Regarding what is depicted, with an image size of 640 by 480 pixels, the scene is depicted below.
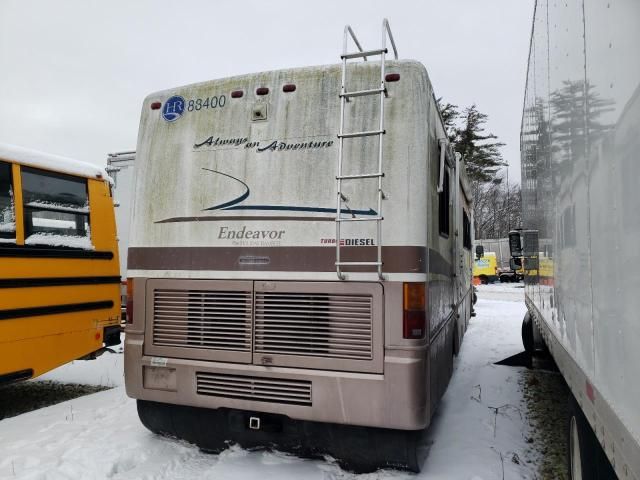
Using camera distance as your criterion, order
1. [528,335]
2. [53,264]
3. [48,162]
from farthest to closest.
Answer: [528,335] → [48,162] → [53,264]

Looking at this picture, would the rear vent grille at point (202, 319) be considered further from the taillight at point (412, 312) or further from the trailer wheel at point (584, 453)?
the trailer wheel at point (584, 453)

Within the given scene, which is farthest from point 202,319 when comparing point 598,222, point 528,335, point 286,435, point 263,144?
point 528,335

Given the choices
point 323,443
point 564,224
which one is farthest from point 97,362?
point 564,224

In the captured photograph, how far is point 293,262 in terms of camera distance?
3.69 meters

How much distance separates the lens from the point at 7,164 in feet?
16.2

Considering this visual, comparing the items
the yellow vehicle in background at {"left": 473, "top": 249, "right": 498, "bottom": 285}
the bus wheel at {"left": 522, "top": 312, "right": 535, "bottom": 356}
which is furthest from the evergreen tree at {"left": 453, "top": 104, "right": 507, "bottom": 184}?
the bus wheel at {"left": 522, "top": 312, "right": 535, "bottom": 356}

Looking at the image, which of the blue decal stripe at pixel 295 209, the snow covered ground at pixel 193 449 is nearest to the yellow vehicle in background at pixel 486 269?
the snow covered ground at pixel 193 449

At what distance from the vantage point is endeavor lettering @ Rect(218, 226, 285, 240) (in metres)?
3.75

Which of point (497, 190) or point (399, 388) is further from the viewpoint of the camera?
point (497, 190)

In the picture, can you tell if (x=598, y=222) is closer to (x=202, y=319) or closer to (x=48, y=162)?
(x=202, y=319)

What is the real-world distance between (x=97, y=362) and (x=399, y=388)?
5.76 m

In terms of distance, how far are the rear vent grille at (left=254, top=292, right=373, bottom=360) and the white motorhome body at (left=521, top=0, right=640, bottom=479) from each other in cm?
129

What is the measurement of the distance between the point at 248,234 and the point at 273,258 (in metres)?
0.28

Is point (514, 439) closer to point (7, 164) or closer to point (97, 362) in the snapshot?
point (7, 164)
